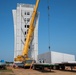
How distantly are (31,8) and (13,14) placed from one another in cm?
722

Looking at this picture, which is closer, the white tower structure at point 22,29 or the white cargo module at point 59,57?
the white cargo module at point 59,57

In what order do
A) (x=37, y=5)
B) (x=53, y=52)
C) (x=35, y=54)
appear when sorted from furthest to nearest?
(x=35, y=54), (x=37, y=5), (x=53, y=52)

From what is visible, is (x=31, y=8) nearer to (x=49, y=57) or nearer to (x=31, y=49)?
(x=31, y=49)

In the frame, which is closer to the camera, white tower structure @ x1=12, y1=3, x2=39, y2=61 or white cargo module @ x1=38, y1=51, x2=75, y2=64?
white cargo module @ x1=38, y1=51, x2=75, y2=64

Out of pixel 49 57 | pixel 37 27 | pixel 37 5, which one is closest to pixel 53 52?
pixel 49 57

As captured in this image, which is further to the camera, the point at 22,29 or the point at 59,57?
the point at 22,29

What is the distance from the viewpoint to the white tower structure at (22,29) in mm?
77281

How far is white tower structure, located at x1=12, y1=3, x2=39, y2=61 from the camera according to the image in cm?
7728

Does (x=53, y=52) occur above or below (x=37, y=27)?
below

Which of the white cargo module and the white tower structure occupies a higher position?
the white tower structure

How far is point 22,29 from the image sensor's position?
78750mm

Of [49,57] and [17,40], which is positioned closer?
[49,57]

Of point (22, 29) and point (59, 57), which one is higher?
point (22, 29)

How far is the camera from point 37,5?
68625 millimetres
